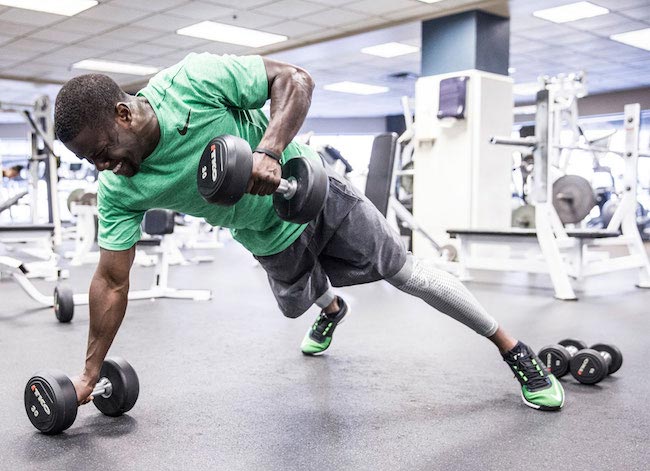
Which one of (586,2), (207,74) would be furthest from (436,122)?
(207,74)

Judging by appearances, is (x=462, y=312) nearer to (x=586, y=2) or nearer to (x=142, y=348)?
(x=142, y=348)

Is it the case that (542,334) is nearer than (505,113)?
Yes

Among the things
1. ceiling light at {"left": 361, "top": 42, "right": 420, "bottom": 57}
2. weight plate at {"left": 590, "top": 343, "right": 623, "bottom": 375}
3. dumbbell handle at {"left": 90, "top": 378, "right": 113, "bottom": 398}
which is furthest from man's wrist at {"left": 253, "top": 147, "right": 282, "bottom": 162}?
ceiling light at {"left": 361, "top": 42, "right": 420, "bottom": 57}

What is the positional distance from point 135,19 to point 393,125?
7740mm

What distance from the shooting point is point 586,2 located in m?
6.01

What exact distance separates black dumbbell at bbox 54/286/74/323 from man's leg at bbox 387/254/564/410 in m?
1.91

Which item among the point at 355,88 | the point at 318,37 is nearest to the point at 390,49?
the point at 318,37

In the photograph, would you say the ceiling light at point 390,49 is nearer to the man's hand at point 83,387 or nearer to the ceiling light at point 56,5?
the ceiling light at point 56,5

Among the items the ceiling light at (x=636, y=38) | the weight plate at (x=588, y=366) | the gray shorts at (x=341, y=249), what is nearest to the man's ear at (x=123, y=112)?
the gray shorts at (x=341, y=249)

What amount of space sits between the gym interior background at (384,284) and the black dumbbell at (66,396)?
0.04m

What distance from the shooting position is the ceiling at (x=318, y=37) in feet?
19.9

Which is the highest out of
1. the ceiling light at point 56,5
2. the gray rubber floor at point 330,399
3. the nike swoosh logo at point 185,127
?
the ceiling light at point 56,5

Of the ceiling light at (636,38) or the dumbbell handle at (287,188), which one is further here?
the ceiling light at (636,38)

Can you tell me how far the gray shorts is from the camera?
1.57 m
